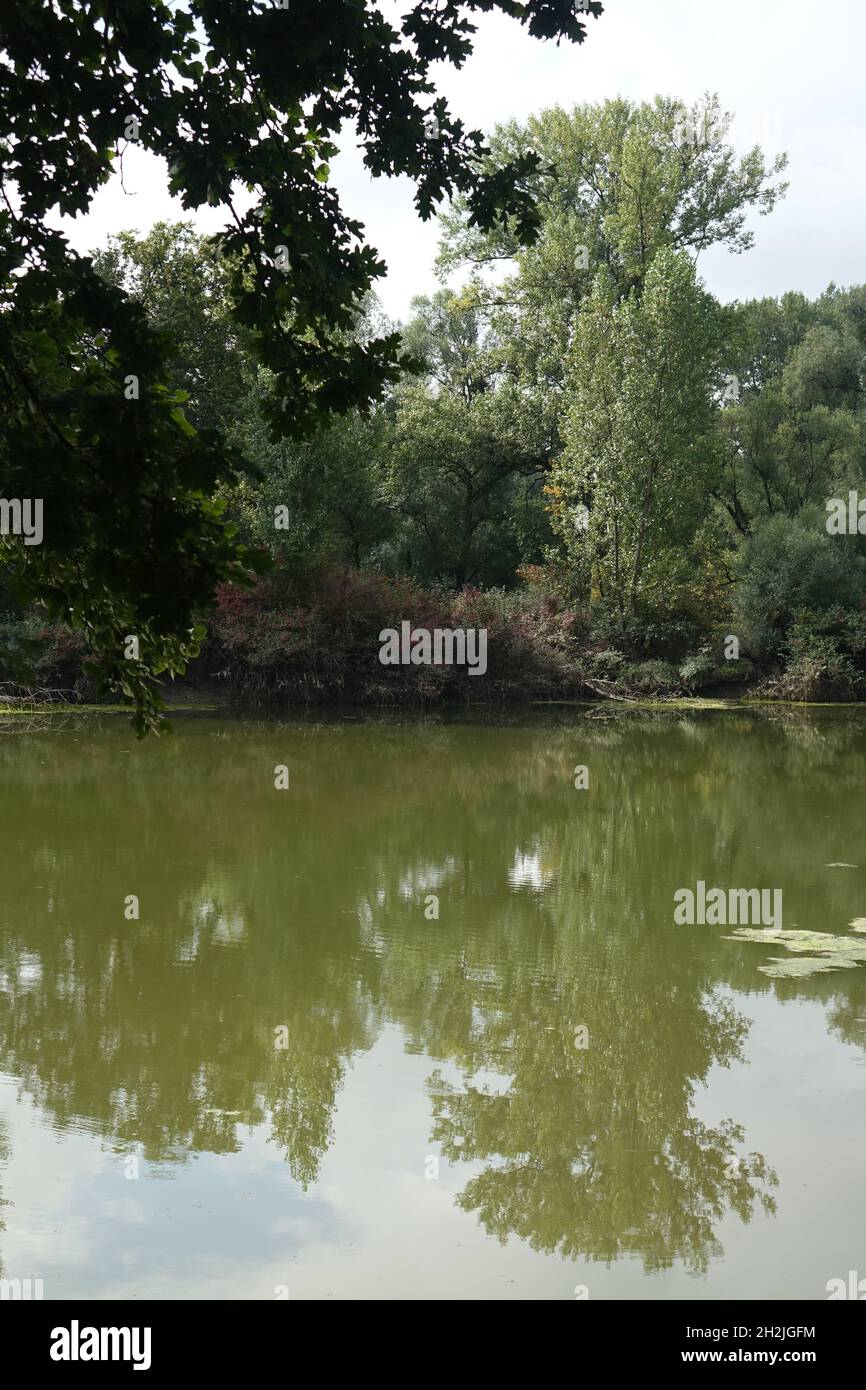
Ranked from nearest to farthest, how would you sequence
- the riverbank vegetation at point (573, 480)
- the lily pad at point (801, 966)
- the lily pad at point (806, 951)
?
1. the lily pad at point (801, 966)
2. the lily pad at point (806, 951)
3. the riverbank vegetation at point (573, 480)

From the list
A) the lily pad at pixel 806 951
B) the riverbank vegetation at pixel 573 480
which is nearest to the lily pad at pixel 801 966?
the lily pad at pixel 806 951

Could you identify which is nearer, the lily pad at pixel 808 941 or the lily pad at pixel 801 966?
the lily pad at pixel 801 966

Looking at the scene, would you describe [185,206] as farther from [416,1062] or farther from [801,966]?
[801,966]

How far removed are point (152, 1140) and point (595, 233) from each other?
1340 inches

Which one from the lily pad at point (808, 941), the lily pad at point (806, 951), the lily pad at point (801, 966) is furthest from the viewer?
the lily pad at point (808, 941)

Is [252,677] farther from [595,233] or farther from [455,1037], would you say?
[455,1037]

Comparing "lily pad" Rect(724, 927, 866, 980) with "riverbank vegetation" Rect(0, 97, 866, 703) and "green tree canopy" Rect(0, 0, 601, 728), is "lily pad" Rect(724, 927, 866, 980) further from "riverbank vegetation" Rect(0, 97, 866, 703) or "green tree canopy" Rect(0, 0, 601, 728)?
"riverbank vegetation" Rect(0, 97, 866, 703)

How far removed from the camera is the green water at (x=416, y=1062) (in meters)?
4.51

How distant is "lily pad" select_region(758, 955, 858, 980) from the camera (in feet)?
26.2

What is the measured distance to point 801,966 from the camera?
8.18 metres

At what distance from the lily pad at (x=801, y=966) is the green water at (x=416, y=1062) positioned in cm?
16

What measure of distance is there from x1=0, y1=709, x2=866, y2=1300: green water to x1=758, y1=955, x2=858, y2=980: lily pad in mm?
164

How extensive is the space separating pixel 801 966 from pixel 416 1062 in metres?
3.10

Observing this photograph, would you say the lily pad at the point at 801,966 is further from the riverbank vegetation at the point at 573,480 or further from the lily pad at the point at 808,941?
the riverbank vegetation at the point at 573,480
